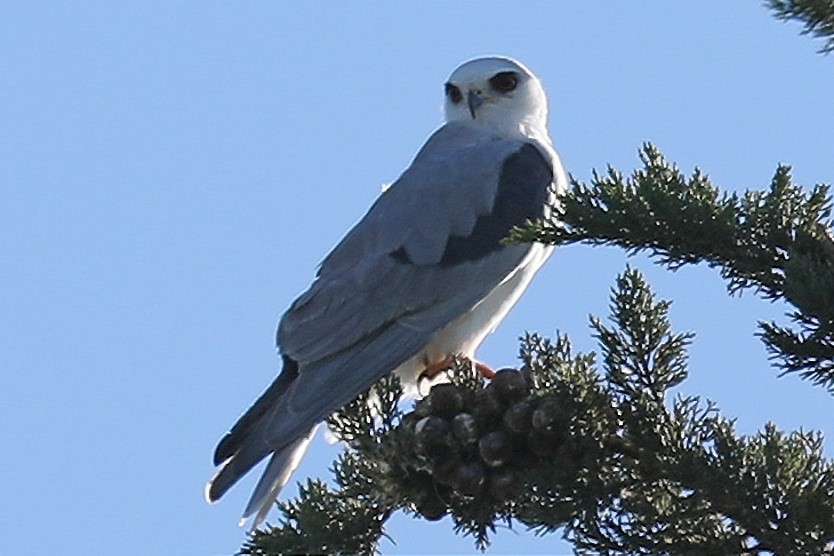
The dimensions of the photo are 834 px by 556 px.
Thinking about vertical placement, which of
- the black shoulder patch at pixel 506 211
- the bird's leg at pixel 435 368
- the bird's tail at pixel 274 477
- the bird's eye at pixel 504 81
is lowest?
the bird's tail at pixel 274 477

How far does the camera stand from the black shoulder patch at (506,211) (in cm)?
535

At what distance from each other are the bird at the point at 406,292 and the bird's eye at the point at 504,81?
79 centimetres

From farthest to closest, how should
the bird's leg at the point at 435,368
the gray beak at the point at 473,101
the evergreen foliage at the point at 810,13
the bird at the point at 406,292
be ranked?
1. the gray beak at the point at 473,101
2. the bird's leg at the point at 435,368
3. the bird at the point at 406,292
4. the evergreen foliage at the point at 810,13

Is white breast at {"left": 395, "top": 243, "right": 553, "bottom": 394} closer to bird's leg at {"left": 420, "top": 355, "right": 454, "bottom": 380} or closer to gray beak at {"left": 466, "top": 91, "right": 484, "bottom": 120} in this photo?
bird's leg at {"left": 420, "top": 355, "right": 454, "bottom": 380}

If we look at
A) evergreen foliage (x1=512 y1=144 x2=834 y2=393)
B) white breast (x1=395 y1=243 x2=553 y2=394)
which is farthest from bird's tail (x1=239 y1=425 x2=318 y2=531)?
evergreen foliage (x1=512 y1=144 x2=834 y2=393)

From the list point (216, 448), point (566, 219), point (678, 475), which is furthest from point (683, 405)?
point (216, 448)

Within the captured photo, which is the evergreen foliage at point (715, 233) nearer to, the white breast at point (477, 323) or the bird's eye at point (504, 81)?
the white breast at point (477, 323)

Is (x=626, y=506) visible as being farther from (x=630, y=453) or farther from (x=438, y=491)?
(x=438, y=491)

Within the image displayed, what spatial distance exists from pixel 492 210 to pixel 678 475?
2.56 m

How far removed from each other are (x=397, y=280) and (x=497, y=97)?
1.75 metres

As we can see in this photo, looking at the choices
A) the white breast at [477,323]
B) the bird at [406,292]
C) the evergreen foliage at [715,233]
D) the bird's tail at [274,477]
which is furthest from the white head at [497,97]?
the evergreen foliage at [715,233]

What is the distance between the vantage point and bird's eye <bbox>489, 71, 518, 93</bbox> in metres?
6.78

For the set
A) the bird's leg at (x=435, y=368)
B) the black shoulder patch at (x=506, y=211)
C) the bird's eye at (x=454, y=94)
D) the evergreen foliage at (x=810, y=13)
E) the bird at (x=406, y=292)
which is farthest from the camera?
the bird's eye at (x=454, y=94)

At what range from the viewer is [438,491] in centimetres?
330
